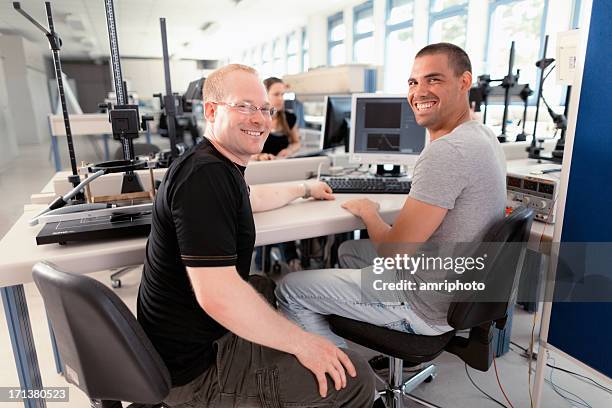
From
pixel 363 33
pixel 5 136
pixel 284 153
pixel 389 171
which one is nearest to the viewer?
pixel 389 171

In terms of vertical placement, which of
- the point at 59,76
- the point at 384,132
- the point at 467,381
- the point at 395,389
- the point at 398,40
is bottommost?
the point at 467,381

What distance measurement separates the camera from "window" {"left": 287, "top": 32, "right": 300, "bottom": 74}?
1095 centimetres

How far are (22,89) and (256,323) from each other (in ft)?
37.4

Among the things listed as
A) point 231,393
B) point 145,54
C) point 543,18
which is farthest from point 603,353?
point 145,54

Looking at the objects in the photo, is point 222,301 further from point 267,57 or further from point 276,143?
point 267,57

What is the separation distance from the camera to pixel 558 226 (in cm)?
124

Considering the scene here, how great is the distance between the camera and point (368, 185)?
1701 mm

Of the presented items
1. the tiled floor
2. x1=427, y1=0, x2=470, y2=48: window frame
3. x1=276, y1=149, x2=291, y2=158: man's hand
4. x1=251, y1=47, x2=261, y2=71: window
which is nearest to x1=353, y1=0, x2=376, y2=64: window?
x1=427, y1=0, x2=470, y2=48: window frame

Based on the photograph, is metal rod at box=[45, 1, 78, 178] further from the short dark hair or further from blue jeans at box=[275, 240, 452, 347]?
the short dark hair

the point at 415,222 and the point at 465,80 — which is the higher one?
the point at 465,80

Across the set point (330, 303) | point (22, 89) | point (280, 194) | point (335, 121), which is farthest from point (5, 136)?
point (330, 303)

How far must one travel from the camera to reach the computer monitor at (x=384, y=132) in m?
1.92

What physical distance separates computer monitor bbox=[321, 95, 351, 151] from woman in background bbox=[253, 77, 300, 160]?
0.65 meters

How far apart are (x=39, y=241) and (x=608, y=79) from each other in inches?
60.9
